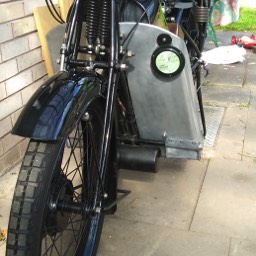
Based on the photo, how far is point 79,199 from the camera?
8.02 ft

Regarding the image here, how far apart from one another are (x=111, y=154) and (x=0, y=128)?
48.4 inches

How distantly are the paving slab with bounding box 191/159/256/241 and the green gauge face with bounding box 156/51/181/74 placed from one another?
1.01 metres

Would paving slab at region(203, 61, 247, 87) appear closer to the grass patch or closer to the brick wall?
the brick wall

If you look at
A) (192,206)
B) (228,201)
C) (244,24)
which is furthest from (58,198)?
(244,24)

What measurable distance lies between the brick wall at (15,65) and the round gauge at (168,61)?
4.34 ft

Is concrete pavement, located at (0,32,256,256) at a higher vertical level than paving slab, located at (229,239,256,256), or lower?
higher

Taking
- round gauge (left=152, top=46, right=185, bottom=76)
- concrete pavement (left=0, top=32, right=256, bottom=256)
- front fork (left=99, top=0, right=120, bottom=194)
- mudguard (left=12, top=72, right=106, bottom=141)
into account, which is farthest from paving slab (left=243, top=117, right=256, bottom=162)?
mudguard (left=12, top=72, right=106, bottom=141)

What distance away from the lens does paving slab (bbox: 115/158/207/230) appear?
3.12 meters

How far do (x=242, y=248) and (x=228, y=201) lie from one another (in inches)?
21.4

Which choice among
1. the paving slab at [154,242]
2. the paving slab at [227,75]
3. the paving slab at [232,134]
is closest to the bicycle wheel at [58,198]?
the paving slab at [154,242]

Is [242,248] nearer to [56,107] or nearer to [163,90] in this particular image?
[163,90]

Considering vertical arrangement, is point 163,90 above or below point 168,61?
below

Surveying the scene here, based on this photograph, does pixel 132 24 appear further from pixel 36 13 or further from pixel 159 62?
pixel 36 13

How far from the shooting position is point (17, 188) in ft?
6.36
